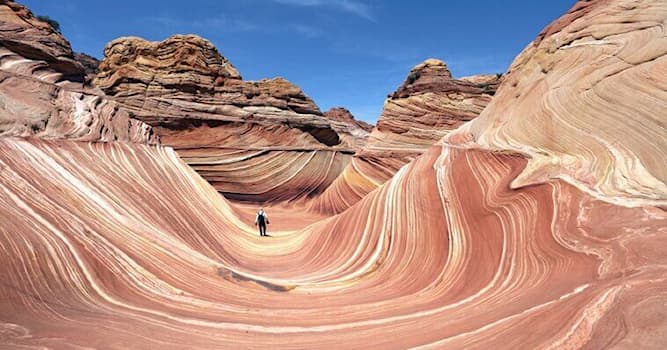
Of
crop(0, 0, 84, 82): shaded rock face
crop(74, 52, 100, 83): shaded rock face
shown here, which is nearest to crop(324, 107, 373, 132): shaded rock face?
crop(74, 52, 100, 83): shaded rock face

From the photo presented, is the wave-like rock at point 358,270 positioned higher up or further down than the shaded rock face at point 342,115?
further down

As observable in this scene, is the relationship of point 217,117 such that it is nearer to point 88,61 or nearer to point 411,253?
point 411,253

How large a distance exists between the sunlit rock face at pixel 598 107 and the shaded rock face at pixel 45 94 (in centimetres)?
573

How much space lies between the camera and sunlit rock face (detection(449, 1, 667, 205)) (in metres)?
3.13

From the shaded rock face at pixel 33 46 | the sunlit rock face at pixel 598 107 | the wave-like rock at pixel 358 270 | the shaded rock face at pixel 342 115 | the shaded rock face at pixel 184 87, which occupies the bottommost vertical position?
the wave-like rock at pixel 358 270

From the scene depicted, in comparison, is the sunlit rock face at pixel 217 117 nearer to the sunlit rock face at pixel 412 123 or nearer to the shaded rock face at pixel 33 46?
the sunlit rock face at pixel 412 123

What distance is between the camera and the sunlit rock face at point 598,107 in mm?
3129

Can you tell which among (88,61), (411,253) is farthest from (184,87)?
(88,61)

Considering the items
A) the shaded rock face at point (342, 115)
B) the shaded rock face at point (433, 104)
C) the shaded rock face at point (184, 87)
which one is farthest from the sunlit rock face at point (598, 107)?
the shaded rock face at point (342, 115)

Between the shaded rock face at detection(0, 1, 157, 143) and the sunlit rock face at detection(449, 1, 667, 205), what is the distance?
5.73m

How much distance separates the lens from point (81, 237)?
3174 millimetres

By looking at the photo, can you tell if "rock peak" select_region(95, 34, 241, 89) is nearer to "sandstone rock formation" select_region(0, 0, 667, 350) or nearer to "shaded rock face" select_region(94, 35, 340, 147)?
"shaded rock face" select_region(94, 35, 340, 147)

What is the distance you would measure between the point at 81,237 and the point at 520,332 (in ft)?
11.2

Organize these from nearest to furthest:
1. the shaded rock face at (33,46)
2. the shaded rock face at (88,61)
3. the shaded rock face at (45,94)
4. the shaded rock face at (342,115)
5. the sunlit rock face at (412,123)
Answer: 1. the shaded rock face at (45,94)
2. the shaded rock face at (33,46)
3. the sunlit rock face at (412,123)
4. the shaded rock face at (88,61)
5. the shaded rock face at (342,115)
